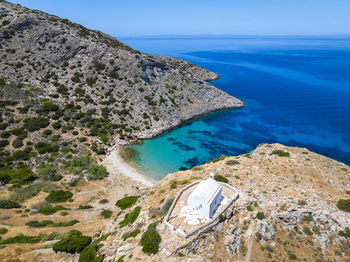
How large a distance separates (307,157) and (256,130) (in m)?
28.9

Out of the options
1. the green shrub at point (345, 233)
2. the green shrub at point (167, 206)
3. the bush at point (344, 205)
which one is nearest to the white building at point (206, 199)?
the green shrub at point (167, 206)

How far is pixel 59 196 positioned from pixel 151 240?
20.8 meters

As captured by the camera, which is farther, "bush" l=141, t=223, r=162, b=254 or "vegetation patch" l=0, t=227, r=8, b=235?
"vegetation patch" l=0, t=227, r=8, b=235

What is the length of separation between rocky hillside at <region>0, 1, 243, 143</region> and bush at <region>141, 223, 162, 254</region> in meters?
36.1

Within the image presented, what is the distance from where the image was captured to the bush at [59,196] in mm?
30828

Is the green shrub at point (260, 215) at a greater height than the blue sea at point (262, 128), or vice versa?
the green shrub at point (260, 215)

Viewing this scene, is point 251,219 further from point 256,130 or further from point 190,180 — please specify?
point 256,130

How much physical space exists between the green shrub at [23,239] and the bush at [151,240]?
1186 cm

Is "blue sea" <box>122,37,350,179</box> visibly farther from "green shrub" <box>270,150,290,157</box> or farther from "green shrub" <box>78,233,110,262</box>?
"green shrub" <box>78,233,110,262</box>

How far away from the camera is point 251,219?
20.5 m

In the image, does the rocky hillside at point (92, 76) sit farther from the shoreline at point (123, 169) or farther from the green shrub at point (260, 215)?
the green shrub at point (260, 215)

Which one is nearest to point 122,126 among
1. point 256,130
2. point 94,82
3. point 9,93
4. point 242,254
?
point 94,82

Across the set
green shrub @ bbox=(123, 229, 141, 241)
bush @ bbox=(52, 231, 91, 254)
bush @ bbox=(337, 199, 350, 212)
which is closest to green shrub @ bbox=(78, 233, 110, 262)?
bush @ bbox=(52, 231, 91, 254)

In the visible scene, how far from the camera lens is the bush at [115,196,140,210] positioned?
97.4ft
